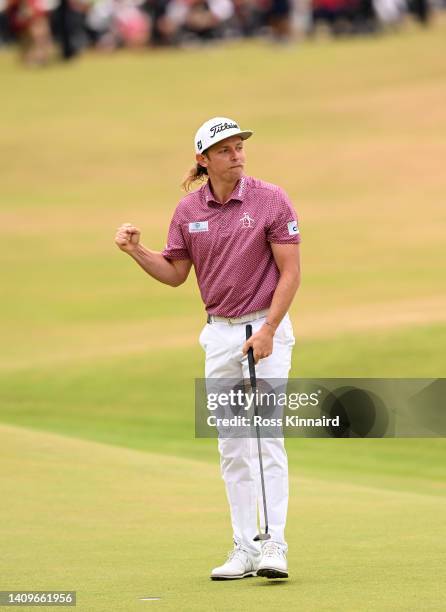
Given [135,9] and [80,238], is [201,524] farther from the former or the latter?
[135,9]

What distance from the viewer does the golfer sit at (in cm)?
602

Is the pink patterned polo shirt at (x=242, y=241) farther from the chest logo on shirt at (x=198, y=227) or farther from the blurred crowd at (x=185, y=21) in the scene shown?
the blurred crowd at (x=185, y=21)

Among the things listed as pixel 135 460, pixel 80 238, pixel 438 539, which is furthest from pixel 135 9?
pixel 438 539

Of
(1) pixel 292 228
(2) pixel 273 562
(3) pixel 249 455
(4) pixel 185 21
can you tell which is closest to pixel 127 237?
(1) pixel 292 228

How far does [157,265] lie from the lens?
638 centimetres

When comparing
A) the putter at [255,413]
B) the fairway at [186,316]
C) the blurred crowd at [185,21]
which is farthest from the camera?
the blurred crowd at [185,21]

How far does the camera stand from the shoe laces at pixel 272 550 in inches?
230

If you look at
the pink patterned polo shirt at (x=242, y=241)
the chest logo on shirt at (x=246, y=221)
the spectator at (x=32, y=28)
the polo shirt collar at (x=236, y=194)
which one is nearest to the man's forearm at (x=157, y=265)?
the pink patterned polo shirt at (x=242, y=241)

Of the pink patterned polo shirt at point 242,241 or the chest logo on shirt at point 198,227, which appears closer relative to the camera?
the pink patterned polo shirt at point 242,241

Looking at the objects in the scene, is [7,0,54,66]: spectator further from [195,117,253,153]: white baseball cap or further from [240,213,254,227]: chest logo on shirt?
[240,213,254,227]: chest logo on shirt

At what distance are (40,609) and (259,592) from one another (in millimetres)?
906

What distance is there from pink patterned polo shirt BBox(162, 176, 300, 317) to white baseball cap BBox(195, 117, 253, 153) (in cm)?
20

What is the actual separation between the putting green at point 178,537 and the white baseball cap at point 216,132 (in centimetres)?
183

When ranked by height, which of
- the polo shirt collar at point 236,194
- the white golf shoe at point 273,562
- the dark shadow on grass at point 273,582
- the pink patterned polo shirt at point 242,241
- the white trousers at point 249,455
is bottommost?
the dark shadow on grass at point 273,582
